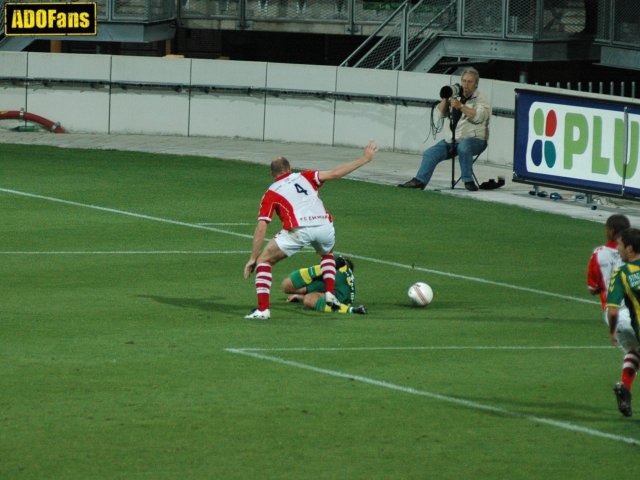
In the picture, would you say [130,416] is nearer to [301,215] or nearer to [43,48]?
[301,215]

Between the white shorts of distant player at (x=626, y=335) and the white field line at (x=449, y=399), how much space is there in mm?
703

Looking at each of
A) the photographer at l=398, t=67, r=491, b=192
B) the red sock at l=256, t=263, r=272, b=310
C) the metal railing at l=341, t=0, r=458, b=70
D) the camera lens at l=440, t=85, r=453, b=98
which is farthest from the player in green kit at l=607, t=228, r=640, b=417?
the metal railing at l=341, t=0, r=458, b=70

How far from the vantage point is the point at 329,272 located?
15680mm

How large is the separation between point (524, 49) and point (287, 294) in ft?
56.1

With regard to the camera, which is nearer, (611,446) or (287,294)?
(611,446)

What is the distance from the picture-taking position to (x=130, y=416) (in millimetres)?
11055

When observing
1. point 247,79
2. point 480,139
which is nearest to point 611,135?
point 480,139

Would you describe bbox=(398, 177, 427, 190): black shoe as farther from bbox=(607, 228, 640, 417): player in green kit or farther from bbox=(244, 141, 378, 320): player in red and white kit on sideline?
bbox=(607, 228, 640, 417): player in green kit

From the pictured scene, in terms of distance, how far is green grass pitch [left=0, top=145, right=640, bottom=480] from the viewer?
1016cm

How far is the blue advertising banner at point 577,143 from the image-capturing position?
23078mm

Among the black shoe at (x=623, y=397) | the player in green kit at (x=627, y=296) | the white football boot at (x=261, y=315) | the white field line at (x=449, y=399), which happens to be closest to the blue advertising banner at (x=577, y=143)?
the white football boot at (x=261, y=315)

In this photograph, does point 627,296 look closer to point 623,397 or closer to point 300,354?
point 623,397

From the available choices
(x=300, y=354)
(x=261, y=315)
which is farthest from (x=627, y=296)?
(x=261, y=315)

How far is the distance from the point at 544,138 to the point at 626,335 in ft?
44.8
